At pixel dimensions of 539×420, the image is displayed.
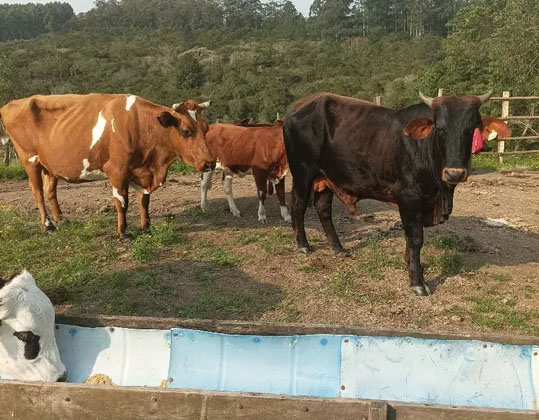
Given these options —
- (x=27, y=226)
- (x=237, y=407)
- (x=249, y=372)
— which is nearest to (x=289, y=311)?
(x=249, y=372)

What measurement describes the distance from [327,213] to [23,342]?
14.4 feet

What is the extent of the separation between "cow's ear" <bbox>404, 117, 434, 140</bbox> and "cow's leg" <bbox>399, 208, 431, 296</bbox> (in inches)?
32.2

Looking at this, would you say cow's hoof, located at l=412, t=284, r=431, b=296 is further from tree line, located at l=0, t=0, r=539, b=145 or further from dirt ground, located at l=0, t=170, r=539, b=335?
tree line, located at l=0, t=0, r=539, b=145

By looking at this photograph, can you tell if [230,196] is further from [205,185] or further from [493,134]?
[493,134]

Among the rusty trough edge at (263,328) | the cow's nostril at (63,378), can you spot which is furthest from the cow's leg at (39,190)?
the cow's nostril at (63,378)

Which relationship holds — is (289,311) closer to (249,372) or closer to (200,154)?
(249,372)

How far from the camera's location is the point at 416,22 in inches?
3767

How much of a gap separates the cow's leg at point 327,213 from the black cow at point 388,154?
1 centimetres

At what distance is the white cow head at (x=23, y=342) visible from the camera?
132 inches

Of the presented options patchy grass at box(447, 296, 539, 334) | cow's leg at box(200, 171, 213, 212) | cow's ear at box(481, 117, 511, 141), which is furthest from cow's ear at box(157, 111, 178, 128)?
patchy grass at box(447, 296, 539, 334)

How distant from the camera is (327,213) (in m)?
7.07

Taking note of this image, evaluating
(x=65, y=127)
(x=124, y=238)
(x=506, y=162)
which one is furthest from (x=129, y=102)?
(x=506, y=162)

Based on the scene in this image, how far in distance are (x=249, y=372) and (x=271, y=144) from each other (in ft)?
17.0

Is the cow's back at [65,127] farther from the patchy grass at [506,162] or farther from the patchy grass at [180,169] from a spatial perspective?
the patchy grass at [506,162]
